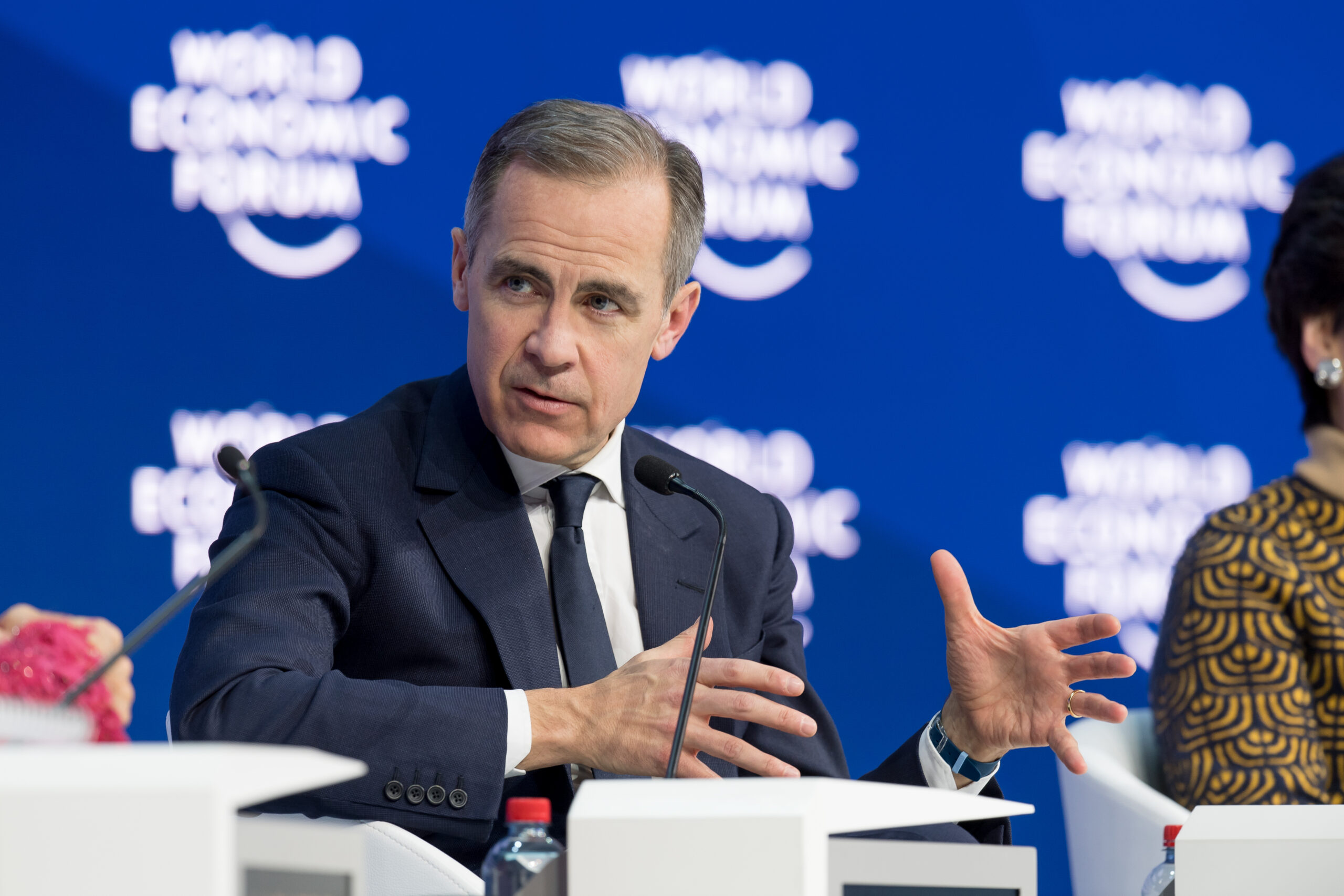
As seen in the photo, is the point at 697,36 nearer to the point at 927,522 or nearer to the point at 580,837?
the point at 927,522

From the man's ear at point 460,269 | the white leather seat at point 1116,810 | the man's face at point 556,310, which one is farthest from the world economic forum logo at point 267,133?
the white leather seat at point 1116,810

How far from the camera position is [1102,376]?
332cm

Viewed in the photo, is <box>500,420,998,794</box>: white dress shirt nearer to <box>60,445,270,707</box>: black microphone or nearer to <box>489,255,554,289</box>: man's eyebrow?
<box>489,255,554,289</box>: man's eyebrow

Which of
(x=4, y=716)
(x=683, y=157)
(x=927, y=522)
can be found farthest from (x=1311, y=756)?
(x=4, y=716)

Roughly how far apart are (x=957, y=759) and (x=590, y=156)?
1.01 meters

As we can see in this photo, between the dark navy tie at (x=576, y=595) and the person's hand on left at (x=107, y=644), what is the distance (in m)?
0.76

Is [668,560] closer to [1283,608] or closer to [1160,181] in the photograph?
[1283,608]

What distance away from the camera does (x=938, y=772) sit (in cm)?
192

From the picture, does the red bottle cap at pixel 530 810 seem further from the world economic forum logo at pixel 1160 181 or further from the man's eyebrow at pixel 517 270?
the world economic forum logo at pixel 1160 181

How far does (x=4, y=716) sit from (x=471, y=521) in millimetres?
997

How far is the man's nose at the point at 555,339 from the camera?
1.90 meters

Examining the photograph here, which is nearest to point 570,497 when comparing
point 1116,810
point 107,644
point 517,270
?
point 517,270

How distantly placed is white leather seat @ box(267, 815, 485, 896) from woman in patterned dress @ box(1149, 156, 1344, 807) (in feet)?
4.30

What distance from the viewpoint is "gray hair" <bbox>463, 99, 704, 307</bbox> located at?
77.9 inches
